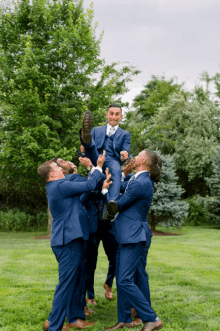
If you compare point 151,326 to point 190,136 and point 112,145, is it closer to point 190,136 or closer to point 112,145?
point 112,145

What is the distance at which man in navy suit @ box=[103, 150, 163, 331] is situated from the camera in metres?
4.26

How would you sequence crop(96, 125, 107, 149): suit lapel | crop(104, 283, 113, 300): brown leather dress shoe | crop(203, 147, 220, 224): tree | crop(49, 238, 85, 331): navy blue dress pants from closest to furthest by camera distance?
1. crop(49, 238, 85, 331): navy blue dress pants
2. crop(96, 125, 107, 149): suit lapel
3. crop(104, 283, 113, 300): brown leather dress shoe
4. crop(203, 147, 220, 224): tree

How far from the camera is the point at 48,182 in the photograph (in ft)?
14.7

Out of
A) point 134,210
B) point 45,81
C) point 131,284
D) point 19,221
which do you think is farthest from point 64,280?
point 19,221

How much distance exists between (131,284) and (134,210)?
2.97 feet

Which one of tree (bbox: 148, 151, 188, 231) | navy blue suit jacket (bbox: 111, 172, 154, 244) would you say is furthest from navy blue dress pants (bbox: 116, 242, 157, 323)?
tree (bbox: 148, 151, 188, 231)

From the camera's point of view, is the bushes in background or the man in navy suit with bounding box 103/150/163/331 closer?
the man in navy suit with bounding box 103/150/163/331

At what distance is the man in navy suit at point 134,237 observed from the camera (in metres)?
4.26

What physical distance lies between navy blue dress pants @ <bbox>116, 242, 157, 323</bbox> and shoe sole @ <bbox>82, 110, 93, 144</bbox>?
4.94ft

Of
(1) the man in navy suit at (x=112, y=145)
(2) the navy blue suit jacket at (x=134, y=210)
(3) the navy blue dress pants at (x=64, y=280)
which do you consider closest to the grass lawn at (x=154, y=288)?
(3) the navy blue dress pants at (x=64, y=280)

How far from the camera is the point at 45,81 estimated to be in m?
14.3

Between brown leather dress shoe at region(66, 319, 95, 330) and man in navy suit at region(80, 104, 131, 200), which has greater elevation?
man in navy suit at region(80, 104, 131, 200)

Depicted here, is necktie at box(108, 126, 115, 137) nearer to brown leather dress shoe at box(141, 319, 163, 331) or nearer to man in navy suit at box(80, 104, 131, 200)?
man in navy suit at box(80, 104, 131, 200)

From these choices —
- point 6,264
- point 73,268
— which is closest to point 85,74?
point 6,264
